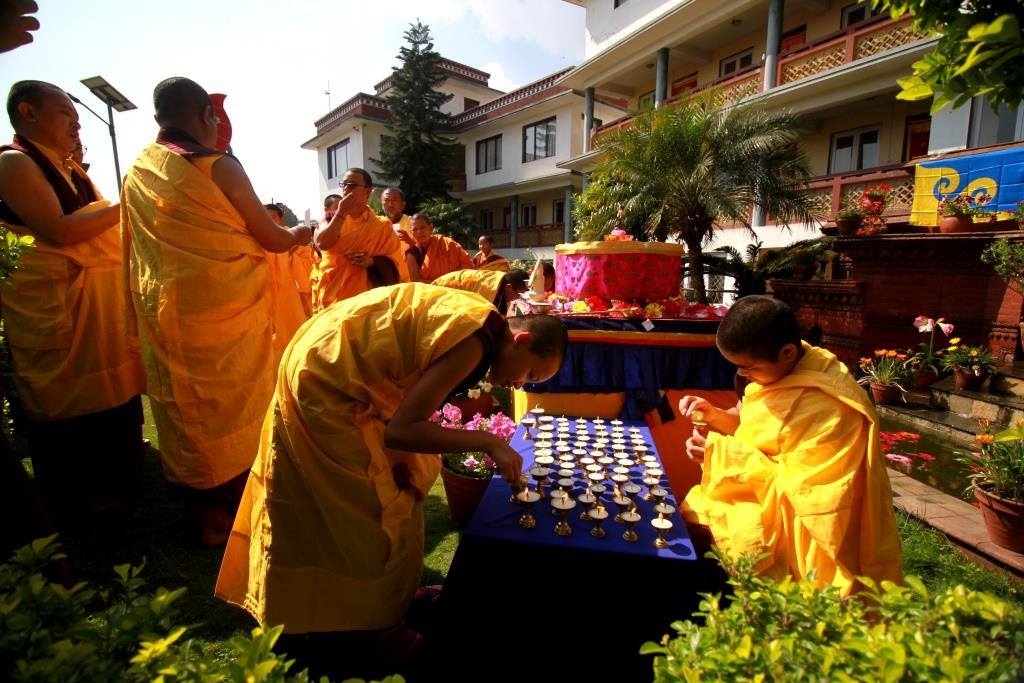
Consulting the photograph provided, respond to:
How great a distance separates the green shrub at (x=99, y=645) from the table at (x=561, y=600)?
0.86m

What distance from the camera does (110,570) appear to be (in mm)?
2326

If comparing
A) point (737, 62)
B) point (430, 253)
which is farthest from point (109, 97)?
point (737, 62)

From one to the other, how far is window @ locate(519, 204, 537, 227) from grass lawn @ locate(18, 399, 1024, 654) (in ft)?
74.7

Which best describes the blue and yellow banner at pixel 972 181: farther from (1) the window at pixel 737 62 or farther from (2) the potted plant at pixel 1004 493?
(1) the window at pixel 737 62

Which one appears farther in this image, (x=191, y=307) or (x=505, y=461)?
(x=191, y=307)

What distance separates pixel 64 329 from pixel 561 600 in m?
2.80

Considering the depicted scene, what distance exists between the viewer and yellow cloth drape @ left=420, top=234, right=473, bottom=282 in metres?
5.77

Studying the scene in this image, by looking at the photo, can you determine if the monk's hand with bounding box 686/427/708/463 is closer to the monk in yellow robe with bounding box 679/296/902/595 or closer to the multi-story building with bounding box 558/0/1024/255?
the monk in yellow robe with bounding box 679/296/902/595

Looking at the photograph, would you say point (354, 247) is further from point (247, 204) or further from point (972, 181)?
point (972, 181)

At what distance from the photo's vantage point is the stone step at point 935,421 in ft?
17.3

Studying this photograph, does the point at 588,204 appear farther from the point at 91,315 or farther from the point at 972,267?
the point at 91,315

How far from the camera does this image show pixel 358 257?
4.29 m

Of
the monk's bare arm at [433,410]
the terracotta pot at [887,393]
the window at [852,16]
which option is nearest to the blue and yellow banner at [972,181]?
the terracotta pot at [887,393]

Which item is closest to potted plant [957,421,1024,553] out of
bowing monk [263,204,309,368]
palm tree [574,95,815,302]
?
bowing monk [263,204,309,368]
